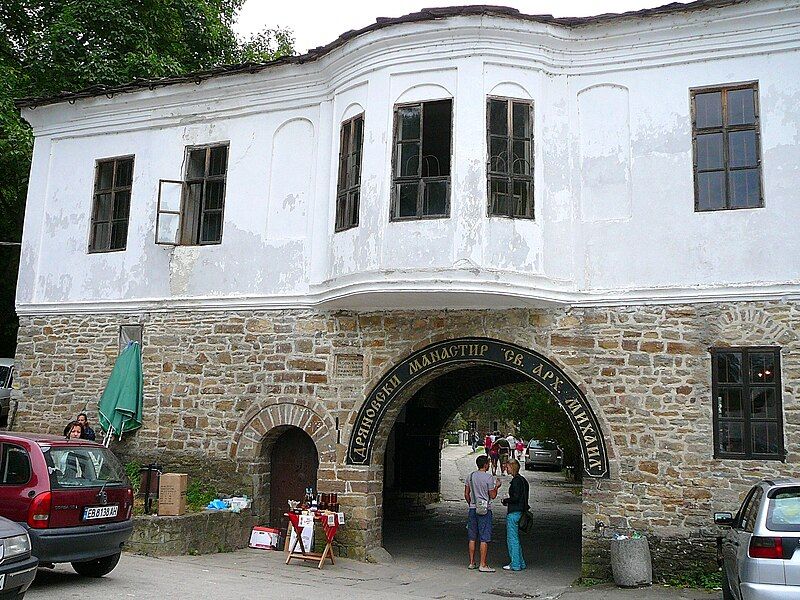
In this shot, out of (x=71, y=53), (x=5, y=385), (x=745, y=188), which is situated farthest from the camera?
(x=71, y=53)

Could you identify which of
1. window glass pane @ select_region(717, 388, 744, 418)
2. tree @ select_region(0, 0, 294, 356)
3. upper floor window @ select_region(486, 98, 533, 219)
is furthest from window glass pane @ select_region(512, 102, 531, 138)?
tree @ select_region(0, 0, 294, 356)

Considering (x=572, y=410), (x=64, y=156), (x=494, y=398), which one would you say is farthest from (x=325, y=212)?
(x=494, y=398)

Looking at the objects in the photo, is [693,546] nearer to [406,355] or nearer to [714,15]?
[406,355]

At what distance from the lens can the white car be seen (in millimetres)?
19020

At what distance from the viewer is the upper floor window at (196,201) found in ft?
45.9

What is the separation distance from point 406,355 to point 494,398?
32579 millimetres

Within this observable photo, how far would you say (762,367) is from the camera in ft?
34.8

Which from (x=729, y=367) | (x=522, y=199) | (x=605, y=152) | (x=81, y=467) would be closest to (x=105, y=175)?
(x=81, y=467)

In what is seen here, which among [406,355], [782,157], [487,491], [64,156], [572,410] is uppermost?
[64,156]

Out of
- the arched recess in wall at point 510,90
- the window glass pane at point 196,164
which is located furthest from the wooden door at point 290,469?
the arched recess in wall at point 510,90

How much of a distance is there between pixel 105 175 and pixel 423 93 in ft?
21.7

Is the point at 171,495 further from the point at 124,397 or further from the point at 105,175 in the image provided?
the point at 105,175

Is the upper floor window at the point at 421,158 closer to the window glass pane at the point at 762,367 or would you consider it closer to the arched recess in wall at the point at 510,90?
the arched recess in wall at the point at 510,90

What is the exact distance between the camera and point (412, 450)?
1888 cm
